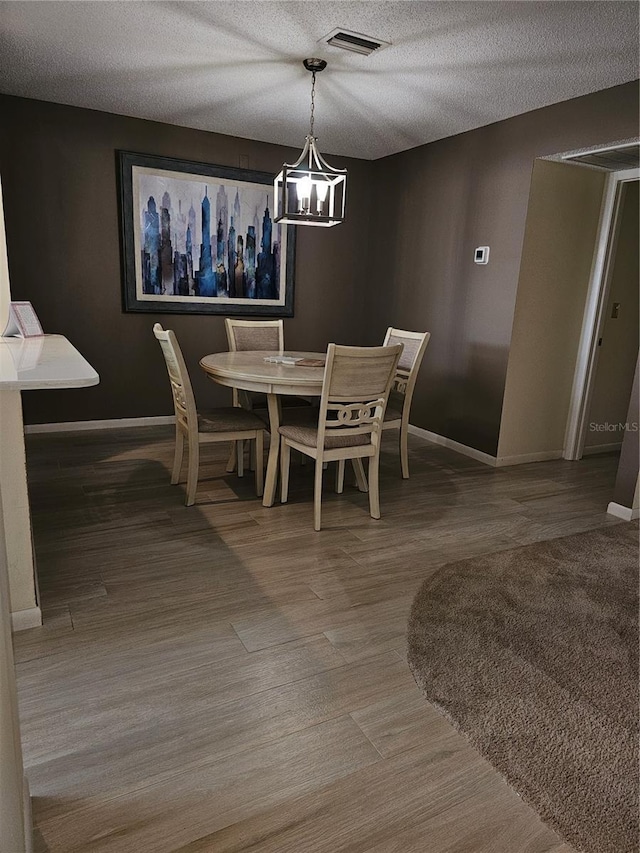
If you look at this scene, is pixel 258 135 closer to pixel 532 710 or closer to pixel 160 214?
pixel 160 214

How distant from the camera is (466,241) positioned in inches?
173

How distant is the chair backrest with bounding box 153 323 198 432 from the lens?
2.99m

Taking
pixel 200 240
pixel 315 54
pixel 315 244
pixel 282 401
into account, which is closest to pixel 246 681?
pixel 282 401

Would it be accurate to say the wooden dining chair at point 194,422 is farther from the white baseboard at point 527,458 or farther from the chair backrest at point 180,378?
the white baseboard at point 527,458

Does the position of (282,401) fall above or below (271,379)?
below

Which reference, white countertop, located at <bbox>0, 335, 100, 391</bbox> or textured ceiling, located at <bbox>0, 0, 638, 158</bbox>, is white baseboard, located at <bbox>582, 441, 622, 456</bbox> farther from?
white countertop, located at <bbox>0, 335, 100, 391</bbox>

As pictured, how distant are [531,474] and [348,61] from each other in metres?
2.90

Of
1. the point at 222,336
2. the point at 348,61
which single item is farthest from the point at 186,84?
the point at 222,336

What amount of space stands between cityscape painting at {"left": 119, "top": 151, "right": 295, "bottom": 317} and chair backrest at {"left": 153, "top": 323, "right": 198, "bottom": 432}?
5.65 ft

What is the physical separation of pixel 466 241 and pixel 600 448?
2.06 meters

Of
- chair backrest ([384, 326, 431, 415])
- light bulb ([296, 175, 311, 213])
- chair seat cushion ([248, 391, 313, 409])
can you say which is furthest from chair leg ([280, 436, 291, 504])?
light bulb ([296, 175, 311, 213])

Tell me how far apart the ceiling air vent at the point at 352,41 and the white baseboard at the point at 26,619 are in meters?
2.89

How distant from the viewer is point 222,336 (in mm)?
5027

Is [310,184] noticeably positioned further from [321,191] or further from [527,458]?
[527,458]
